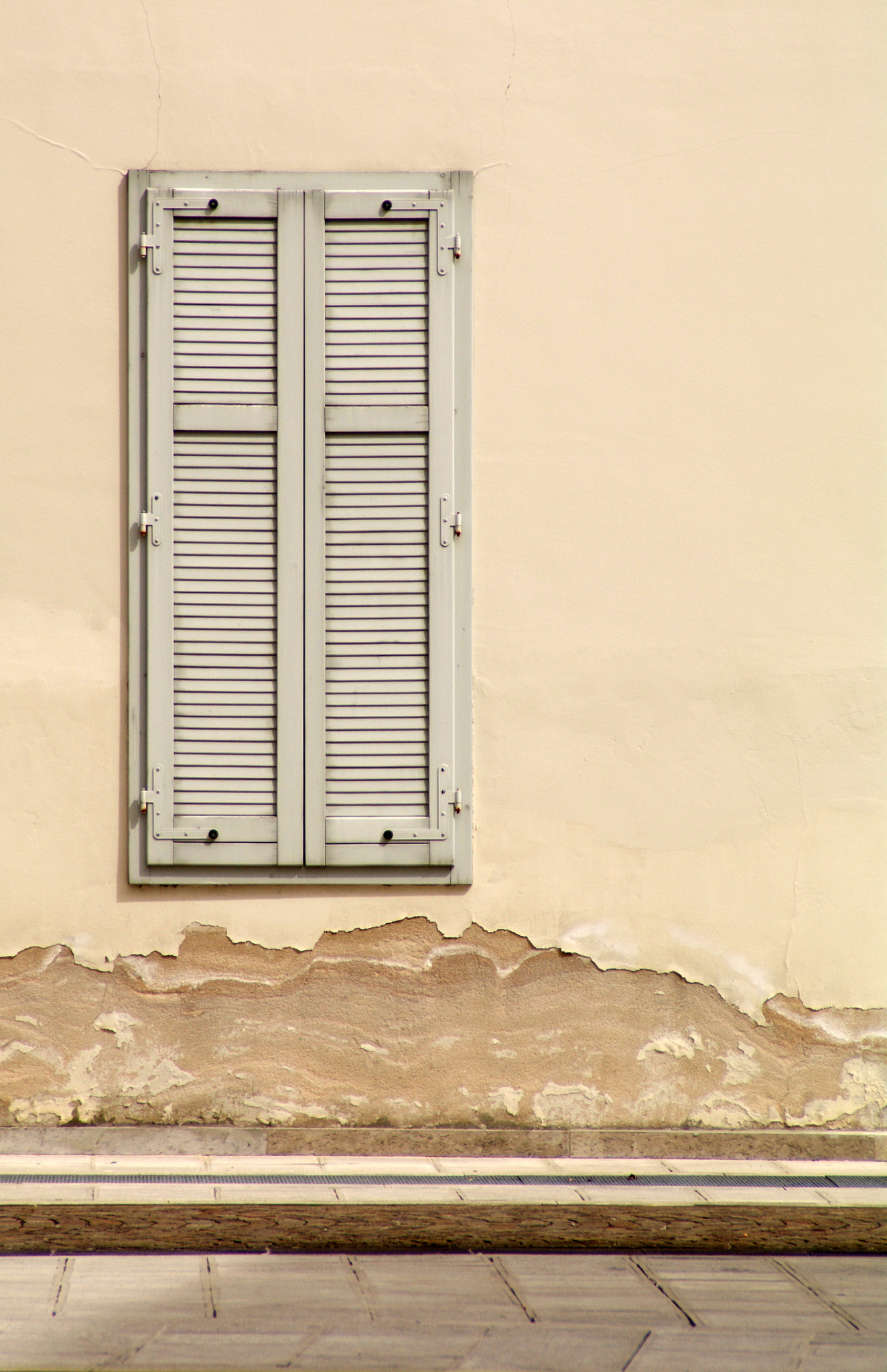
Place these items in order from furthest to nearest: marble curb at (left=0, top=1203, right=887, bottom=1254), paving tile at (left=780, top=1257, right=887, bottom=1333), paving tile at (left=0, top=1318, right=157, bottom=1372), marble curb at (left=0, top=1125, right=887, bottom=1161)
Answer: marble curb at (left=0, top=1125, right=887, bottom=1161)
marble curb at (left=0, top=1203, right=887, bottom=1254)
paving tile at (left=780, top=1257, right=887, bottom=1333)
paving tile at (left=0, top=1318, right=157, bottom=1372)

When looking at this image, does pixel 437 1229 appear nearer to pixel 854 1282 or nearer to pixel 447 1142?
pixel 447 1142

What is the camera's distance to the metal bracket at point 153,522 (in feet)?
14.5

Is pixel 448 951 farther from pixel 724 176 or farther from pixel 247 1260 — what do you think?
pixel 724 176

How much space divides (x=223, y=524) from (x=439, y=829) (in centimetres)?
131

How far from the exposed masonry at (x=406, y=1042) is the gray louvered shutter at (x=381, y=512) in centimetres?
50

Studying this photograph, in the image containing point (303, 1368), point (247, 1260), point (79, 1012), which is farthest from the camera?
point (79, 1012)

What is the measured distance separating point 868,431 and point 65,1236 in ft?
12.1

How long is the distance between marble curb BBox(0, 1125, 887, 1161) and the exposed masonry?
1.6 inches

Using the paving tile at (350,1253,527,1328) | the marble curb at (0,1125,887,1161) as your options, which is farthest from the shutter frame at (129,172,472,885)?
the paving tile at (350,1253,527,1328)

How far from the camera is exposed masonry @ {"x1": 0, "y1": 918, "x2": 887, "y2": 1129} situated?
4.39 metres

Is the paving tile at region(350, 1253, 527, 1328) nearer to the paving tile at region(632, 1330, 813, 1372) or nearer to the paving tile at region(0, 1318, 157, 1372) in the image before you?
the paving tile at region(632, 1330, 813, 1372)

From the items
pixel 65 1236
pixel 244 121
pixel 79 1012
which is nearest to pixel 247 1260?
pixel 65 1236

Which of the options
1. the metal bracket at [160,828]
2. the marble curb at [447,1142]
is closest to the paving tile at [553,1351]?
the marble curb at [447,1142]

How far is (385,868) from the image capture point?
4.47 m
